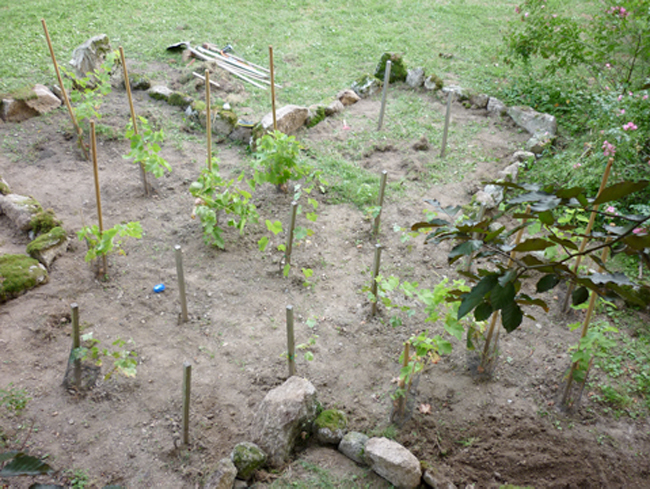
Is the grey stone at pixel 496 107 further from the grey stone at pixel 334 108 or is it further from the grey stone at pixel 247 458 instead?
the grey stone at pixel 247 458

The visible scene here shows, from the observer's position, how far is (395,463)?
272 cm

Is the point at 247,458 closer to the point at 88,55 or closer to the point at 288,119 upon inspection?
the point at 288,119

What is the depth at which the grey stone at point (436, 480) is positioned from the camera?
2.73 m

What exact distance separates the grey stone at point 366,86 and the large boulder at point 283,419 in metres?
5.22

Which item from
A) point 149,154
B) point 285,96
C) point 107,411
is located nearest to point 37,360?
point 107,411

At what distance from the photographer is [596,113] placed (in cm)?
569

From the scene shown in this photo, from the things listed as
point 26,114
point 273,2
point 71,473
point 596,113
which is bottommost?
point 71,473

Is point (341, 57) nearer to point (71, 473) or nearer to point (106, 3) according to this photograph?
point (106, 3)

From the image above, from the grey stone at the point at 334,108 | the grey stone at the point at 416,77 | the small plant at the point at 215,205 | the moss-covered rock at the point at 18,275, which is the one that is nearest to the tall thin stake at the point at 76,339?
the moss-covered rock at the point at 18,275

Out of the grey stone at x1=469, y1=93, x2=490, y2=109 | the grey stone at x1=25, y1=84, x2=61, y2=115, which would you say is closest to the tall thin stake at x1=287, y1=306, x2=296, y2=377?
the grey stone at x1=25, y1=84, x2=61, y2=115

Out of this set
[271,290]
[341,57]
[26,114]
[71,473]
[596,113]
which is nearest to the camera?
[71,473]

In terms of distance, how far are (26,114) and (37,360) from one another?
3.90 meters

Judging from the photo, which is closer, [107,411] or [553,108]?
[107,411]

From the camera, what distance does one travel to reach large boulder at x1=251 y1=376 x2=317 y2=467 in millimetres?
2938
